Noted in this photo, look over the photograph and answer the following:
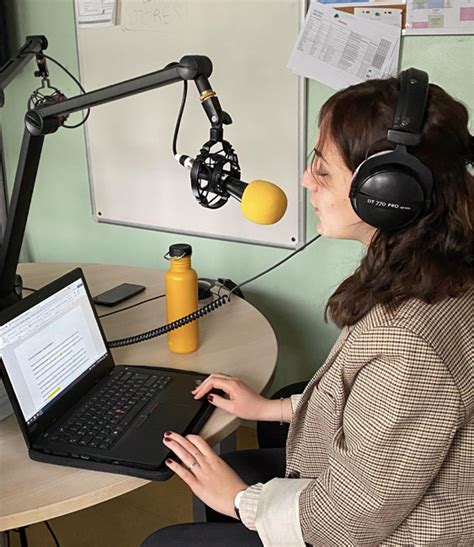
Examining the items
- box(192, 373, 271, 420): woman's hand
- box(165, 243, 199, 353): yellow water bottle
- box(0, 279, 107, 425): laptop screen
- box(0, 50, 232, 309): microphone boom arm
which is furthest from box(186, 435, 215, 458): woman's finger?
box(0, 50, 232, 309): microphone boom arm

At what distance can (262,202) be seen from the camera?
A: 1.10 meters

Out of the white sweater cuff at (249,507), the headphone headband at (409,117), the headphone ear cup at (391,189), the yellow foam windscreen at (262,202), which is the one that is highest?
the headphone headband at (409,117)

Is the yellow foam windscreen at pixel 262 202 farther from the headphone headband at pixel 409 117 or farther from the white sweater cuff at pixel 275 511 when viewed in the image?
the white sweater cuff at pixel 275 511

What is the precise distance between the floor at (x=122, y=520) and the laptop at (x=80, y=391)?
2.51ft

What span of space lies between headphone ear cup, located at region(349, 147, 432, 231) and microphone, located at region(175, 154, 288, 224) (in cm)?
20

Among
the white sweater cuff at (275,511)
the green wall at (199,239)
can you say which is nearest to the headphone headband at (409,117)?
the white sweater cuff at (275,511)

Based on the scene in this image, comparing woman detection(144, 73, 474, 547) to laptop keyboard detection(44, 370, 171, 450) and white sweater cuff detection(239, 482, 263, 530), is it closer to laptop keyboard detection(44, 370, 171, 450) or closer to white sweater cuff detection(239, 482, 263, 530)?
white sweater cuff detection(239, 482, 263, 530)

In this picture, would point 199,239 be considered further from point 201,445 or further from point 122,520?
point 201,445

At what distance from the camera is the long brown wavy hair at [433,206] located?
3.03 ft

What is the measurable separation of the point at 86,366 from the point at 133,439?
0.21m

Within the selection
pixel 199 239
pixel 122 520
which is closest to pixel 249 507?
pixel 122 520

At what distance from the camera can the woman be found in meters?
0.88

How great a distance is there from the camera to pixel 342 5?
1.76 meters

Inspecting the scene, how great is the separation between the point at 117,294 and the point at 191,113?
0.65m
